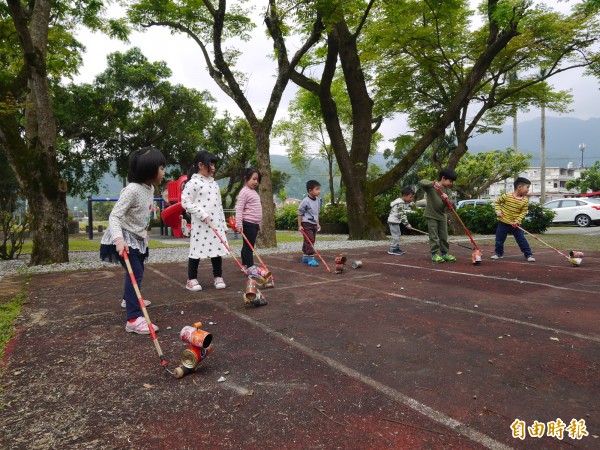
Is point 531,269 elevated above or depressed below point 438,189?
below

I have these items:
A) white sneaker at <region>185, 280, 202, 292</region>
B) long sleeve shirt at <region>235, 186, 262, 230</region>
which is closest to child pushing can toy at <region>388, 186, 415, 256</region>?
long sleeve shirt at <region>235, 186, 262, 230</region>

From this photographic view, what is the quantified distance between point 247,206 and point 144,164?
2.54m

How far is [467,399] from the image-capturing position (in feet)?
7.00

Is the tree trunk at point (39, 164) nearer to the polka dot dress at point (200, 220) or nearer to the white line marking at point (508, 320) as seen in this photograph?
the polka dot dress at point (200, 220)

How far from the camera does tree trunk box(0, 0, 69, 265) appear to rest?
26.3 ft

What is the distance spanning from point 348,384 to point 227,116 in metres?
30.9

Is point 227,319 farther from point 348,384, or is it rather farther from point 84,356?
point 348,384

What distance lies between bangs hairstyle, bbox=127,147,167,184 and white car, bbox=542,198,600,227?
2146 cm

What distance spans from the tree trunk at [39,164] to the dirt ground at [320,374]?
4.09 m

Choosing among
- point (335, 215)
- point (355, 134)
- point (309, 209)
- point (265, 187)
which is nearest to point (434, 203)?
point (309, 209)

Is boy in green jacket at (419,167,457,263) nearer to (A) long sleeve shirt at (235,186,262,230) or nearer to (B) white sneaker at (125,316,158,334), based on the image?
(A) long sleeve shirt at (235,186,262,230)

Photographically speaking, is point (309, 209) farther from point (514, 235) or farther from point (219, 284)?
point (514, 235)

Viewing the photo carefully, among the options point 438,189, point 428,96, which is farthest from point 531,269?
point 428,96

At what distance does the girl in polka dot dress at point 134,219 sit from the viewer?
11.5ft
